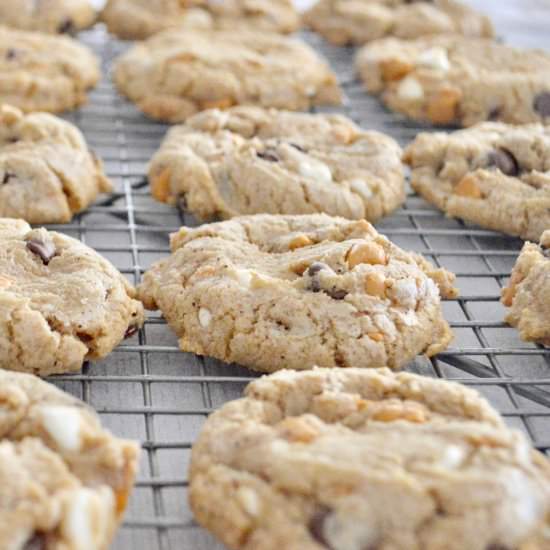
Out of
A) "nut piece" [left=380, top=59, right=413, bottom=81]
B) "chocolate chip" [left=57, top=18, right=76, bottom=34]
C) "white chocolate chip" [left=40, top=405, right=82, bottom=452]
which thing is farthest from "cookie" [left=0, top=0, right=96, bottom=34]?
"white chocolate chip" [left=40, top=405, right=82, bottom=452]

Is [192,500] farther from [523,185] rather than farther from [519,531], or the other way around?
[523,185]

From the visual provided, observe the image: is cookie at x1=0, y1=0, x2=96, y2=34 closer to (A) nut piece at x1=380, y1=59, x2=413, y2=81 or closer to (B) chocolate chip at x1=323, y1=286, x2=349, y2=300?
(A) nut piece at x1=380, y1=59, x2=413, y2=81

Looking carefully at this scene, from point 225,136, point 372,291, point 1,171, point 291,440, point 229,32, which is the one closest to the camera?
point 291,440

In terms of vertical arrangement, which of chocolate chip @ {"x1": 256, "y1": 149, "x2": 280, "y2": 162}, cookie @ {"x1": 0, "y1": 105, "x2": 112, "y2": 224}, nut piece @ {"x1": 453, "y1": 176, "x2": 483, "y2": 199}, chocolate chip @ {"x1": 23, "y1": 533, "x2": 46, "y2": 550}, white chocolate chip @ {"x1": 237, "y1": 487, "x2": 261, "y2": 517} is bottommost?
cookie @ {"x1": 0, "y1": 105, "x2": 112, "y2": 224}

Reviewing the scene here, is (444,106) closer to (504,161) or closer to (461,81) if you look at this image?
(461,81)

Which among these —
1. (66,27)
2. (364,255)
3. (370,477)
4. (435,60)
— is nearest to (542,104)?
(435,60)

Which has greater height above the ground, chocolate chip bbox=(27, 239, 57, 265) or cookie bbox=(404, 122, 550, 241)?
cookie bbox=(404, 122, 550, 241)

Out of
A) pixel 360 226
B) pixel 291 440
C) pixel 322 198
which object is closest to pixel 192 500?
A: pixel 291 440
